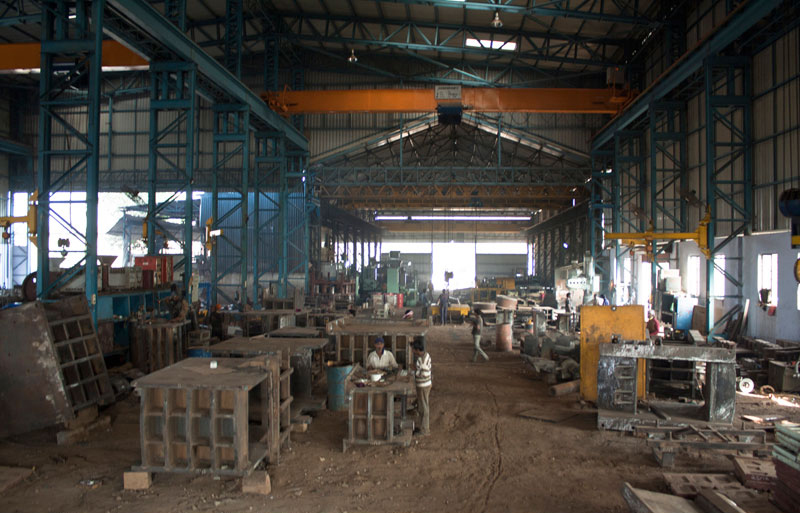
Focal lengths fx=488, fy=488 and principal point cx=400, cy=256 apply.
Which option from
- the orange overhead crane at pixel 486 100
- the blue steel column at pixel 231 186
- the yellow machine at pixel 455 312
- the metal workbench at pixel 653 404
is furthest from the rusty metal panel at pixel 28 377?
the yellow machine at pixel 455 312

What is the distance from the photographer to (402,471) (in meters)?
6.38

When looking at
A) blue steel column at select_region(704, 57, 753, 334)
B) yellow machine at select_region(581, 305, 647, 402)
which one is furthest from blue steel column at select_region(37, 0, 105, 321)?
blue steel column at select_region(704, 57, 753, 334)

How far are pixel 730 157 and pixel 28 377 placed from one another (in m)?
19.2

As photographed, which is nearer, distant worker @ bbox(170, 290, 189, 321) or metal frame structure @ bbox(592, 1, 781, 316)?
distant worker @ bbox(170, 290, 189, 321)

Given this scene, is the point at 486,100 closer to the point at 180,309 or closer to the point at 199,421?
the point at 180,309

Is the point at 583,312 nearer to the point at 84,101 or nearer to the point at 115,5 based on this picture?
the point at 84,101

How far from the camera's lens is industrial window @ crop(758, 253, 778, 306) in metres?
13.5

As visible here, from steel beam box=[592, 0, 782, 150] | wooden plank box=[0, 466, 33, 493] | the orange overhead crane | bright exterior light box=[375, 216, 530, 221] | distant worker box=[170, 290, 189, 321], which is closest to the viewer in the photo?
wooden plank box=[0, 466, 33, 493]

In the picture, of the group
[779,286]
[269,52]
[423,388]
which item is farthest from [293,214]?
[779,286]

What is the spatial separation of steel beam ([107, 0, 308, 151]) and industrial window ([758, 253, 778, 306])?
56.6ft

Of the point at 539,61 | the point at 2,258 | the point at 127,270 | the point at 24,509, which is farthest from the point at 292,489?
the point at 2,258

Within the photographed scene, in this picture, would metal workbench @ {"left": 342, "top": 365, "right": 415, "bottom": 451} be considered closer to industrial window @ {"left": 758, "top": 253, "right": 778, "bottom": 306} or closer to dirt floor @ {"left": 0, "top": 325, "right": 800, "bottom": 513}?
dirt floor @ {"left": 0, "top": 325, "right": 800, "bottom": 513}

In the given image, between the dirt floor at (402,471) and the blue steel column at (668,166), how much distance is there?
1082 cm

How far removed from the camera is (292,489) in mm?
5789
